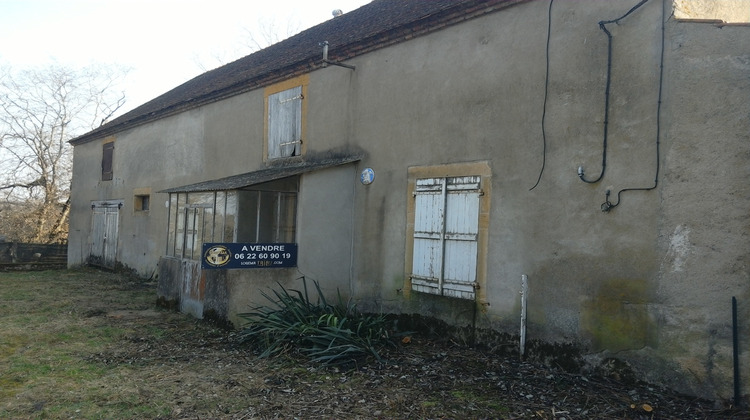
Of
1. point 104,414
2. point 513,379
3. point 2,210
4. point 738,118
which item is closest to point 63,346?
point 104,414

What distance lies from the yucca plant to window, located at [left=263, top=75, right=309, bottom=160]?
2.94 meters

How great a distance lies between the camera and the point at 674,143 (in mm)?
5180

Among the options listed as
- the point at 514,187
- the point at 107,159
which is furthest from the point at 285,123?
the point at 107,159

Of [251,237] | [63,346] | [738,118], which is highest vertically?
[738,118]

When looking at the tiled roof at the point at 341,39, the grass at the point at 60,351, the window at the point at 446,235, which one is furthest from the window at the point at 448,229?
the grass at the point at 60,351

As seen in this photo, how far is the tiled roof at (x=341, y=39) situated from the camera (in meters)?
7.22

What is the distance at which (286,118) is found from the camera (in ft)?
32.5

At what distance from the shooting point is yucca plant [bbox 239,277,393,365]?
637 cm

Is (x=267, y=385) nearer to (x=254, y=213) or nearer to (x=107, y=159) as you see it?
(x=254, y=213)

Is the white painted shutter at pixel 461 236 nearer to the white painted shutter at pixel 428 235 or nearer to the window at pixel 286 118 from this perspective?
the white painted shutter at pixel 428 235

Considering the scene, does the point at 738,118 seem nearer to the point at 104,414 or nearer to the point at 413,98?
the point at 413,98

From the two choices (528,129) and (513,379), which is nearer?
(513,379)

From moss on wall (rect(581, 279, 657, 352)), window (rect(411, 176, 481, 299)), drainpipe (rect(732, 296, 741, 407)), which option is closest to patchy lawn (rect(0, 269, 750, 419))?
drainpipe (rect(732, 296, 741, 407))

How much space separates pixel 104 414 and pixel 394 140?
4.96m
